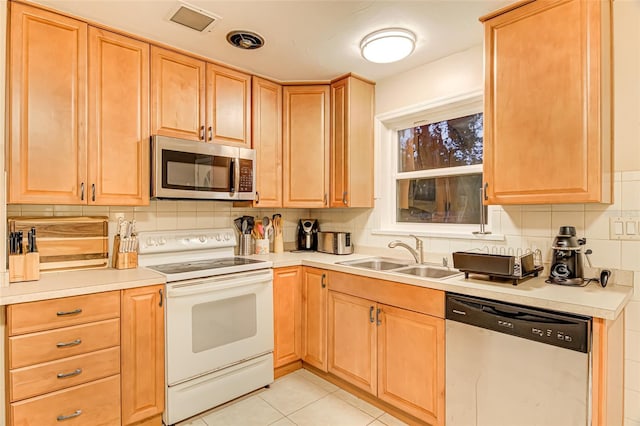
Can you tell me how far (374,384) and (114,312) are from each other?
5.19ft

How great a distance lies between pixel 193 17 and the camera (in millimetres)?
1974

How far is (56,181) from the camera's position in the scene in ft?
6.39

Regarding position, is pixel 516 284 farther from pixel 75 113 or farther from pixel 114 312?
pixel 75 113

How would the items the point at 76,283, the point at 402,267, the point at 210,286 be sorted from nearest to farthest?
the point at 76,283 < the point at 210,286 < the point at 402,267

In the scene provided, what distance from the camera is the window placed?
8.11ft

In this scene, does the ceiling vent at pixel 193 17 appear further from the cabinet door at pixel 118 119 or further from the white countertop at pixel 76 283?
the white countertop at pixel 76 283

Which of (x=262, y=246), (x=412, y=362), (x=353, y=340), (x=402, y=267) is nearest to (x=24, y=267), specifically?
(x=262, y=246)

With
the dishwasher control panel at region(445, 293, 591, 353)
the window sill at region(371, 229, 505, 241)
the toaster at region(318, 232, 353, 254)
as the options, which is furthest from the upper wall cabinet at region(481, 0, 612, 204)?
the toaster at region(318, 232, 353, 254)

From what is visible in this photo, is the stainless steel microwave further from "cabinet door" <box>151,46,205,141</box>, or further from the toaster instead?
the toaster

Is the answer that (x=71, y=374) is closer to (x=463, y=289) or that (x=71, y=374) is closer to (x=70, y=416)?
(x=70, y=416)

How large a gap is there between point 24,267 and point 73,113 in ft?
2.92

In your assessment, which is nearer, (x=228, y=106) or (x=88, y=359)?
(x=88, y=359)

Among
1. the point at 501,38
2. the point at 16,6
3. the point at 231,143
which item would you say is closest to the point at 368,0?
the point at 501,38

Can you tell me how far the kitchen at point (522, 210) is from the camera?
5.55ft
